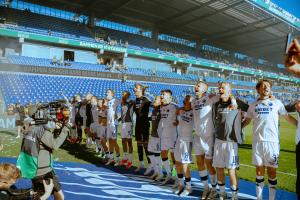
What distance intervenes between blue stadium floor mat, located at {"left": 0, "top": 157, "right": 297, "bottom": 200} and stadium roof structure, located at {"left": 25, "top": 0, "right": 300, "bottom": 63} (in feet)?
89.9

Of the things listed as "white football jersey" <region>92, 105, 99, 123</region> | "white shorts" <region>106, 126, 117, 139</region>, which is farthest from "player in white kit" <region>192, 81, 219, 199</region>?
"white football jersey" <region>92, 105, 99, 123</region>

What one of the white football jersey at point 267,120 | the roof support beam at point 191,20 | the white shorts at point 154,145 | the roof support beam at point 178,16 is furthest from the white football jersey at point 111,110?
the roof support beam at point 191,20

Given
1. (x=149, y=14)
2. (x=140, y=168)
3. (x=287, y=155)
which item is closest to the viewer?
(x=140, y=168)

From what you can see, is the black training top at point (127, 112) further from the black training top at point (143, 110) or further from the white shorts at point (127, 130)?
the black training top at point (143, 110)

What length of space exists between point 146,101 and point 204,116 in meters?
2.73

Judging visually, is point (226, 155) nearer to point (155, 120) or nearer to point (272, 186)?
point (272, 186)

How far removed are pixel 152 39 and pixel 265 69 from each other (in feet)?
100

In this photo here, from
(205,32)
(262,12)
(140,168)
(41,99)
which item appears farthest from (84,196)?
(205,32)

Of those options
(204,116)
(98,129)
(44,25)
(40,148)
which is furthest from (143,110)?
(44,25)

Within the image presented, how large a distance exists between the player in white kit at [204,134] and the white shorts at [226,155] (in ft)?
0.92

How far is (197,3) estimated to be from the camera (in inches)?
1423

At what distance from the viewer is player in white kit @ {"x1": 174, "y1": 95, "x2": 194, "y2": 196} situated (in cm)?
621

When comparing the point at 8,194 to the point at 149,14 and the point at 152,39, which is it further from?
the point at 152,39

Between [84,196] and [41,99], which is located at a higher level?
[41,99]
